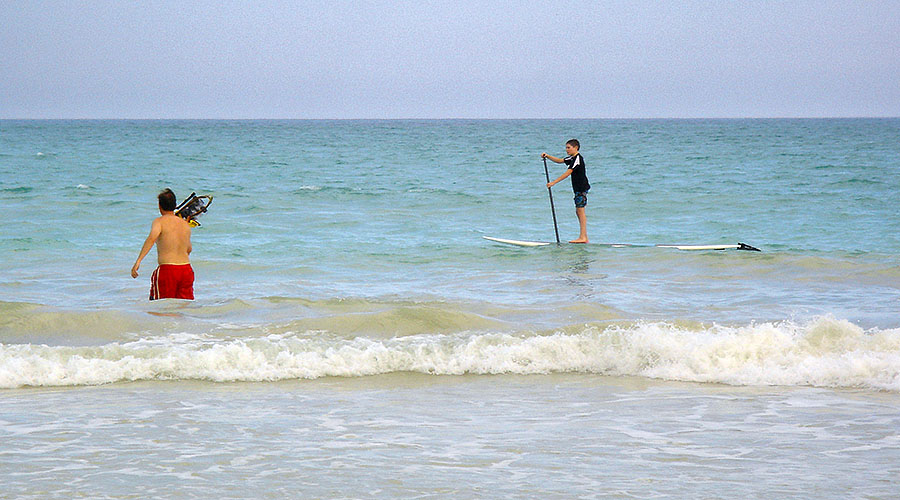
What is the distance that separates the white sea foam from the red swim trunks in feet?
4.27

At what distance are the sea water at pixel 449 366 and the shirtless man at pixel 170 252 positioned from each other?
0.24 metres

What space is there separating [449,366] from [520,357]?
614mm

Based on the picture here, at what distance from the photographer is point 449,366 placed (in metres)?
7.51

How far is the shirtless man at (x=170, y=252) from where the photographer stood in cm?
913

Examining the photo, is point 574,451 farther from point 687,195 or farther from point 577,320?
point 687,195

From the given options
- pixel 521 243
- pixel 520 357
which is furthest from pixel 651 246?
pixel 520 357

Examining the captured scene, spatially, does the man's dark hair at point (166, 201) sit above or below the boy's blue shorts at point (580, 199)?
above

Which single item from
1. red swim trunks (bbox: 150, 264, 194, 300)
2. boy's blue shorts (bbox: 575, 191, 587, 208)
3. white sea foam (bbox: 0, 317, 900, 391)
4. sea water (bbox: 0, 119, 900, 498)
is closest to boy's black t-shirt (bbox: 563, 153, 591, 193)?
boy's blue shorts (bbox: 575, 191, 587, 208)

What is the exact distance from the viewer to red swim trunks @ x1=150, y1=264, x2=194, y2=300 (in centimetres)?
938

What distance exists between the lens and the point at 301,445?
5375 mm

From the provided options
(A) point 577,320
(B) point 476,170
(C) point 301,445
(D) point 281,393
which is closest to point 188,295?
(D) point 281,393

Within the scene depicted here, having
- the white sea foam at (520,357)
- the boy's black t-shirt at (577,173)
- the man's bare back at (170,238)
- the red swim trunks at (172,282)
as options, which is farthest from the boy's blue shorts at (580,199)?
the man's bare back at (170,238)

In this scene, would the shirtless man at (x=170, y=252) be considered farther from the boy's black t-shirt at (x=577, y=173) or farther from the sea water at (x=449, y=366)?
the boy's black t-shirt at (x=577, y=173)

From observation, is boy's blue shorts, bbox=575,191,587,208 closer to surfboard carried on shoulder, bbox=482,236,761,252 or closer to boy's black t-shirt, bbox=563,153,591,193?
boy's black t-shirt, bbox=563,153,591,193
